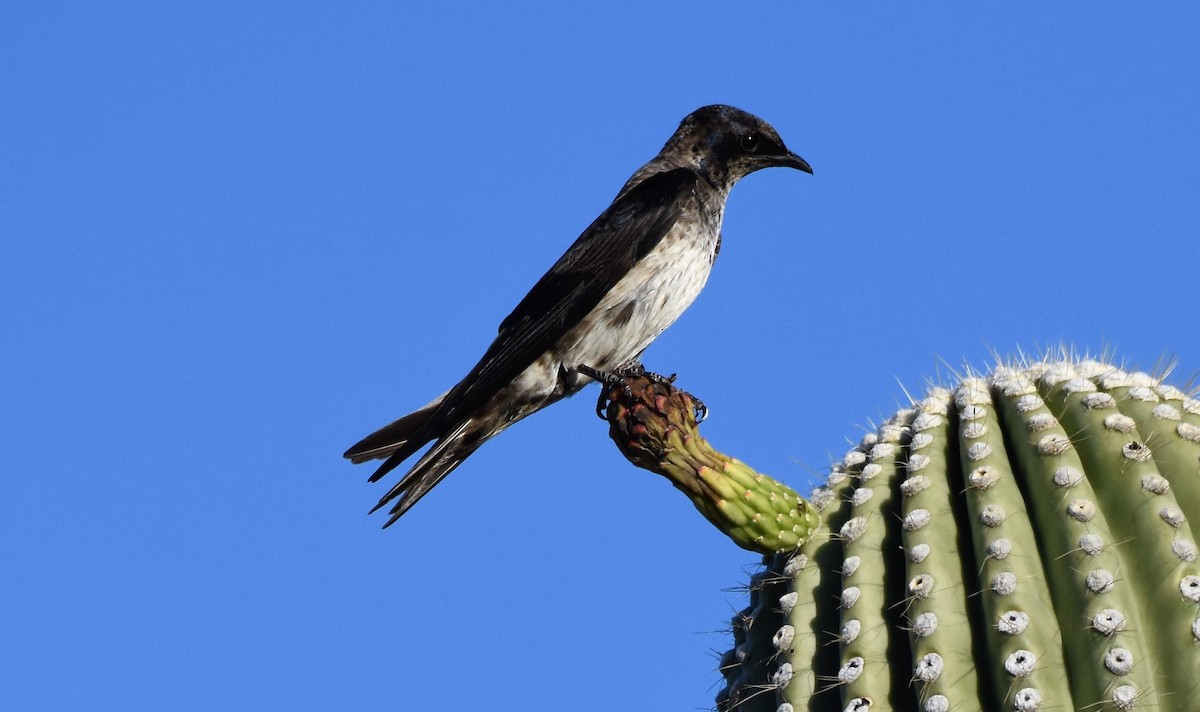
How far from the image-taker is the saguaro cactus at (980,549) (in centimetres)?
303

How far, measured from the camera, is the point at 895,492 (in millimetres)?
3668

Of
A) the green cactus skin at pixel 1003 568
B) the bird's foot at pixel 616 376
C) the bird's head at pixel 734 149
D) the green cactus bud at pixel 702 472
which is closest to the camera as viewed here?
the green cactus skin at pixel 1003 568

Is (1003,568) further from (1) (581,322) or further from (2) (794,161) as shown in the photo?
(2) (794,161)

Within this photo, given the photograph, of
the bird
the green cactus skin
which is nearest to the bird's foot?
the bird

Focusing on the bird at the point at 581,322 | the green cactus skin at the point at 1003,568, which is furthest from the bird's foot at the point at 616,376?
the green cactus skin at the point at 1003,568

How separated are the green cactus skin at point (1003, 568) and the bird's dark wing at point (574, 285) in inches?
89.4

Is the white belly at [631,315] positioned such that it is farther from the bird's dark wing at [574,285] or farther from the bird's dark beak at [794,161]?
the bird's dark beak at [794,161]

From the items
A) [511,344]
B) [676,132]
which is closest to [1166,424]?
[511,344]

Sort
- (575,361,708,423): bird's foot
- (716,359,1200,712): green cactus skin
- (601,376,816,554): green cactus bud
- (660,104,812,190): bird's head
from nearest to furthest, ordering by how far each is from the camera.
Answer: (716,359,1200,712): green cactus skin → (601,376,816,554): green cactus bud → (575,361,708,423): bird's foot → (660,104,812,190): bird's head

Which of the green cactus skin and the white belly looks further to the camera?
the white belly

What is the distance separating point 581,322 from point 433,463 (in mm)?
911

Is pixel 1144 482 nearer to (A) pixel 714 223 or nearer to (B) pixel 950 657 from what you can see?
(B) pixel 950 657

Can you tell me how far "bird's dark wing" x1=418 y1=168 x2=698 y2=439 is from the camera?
19.4 feet

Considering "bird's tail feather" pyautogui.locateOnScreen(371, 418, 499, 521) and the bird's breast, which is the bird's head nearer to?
the bird's breast
